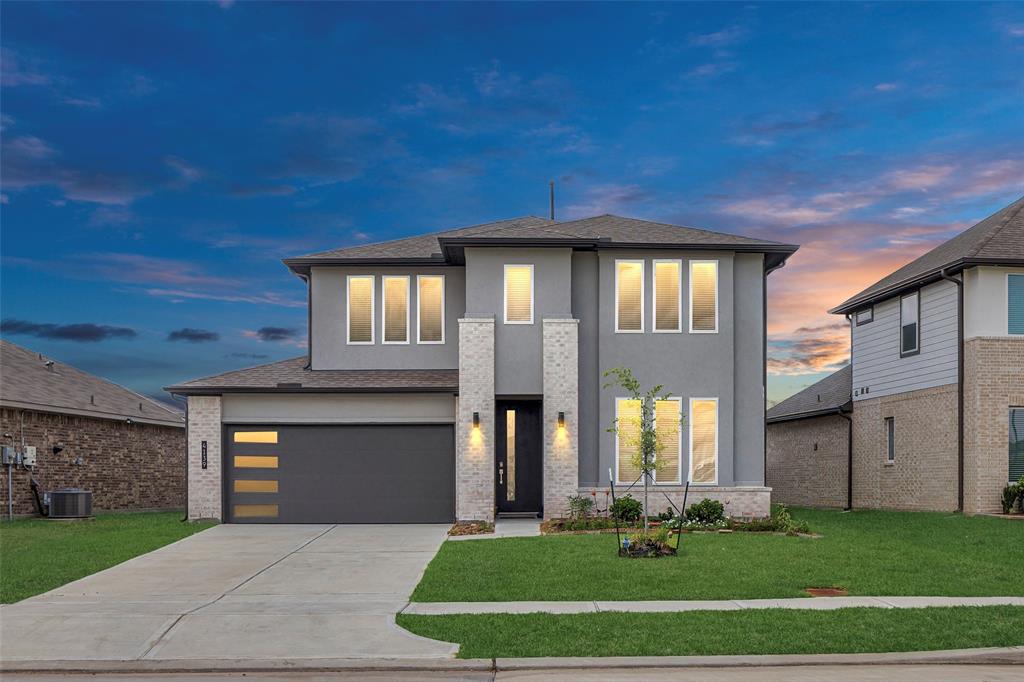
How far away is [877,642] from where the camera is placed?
9742 millimetres

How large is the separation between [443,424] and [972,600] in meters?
12.5

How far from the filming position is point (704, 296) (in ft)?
72.0

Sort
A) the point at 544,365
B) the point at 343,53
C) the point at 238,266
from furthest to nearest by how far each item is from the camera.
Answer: the point at 238,266 < the point at 343,53 < the point at 544,365

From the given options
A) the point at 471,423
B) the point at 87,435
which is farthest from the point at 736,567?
the point at 87,435

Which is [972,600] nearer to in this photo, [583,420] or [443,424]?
[583,420]

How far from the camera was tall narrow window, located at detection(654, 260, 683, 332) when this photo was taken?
2192 cm

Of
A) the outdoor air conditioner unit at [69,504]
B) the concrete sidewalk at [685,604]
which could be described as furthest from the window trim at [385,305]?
the concrete sidewalk at [685,604]

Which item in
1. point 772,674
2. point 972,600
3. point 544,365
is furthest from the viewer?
point 544,365

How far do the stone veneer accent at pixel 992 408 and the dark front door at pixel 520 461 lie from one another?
404 inches

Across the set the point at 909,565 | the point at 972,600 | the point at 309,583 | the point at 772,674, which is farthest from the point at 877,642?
the point at 309,583

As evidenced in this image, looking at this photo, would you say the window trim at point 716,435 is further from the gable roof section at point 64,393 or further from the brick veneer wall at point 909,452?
the gable roof section at point 64,393

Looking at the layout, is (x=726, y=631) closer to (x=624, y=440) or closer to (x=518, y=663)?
(x=518, y=663)

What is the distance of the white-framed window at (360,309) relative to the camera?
914 inches

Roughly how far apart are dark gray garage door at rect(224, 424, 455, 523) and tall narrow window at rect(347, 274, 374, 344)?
8.13ft
